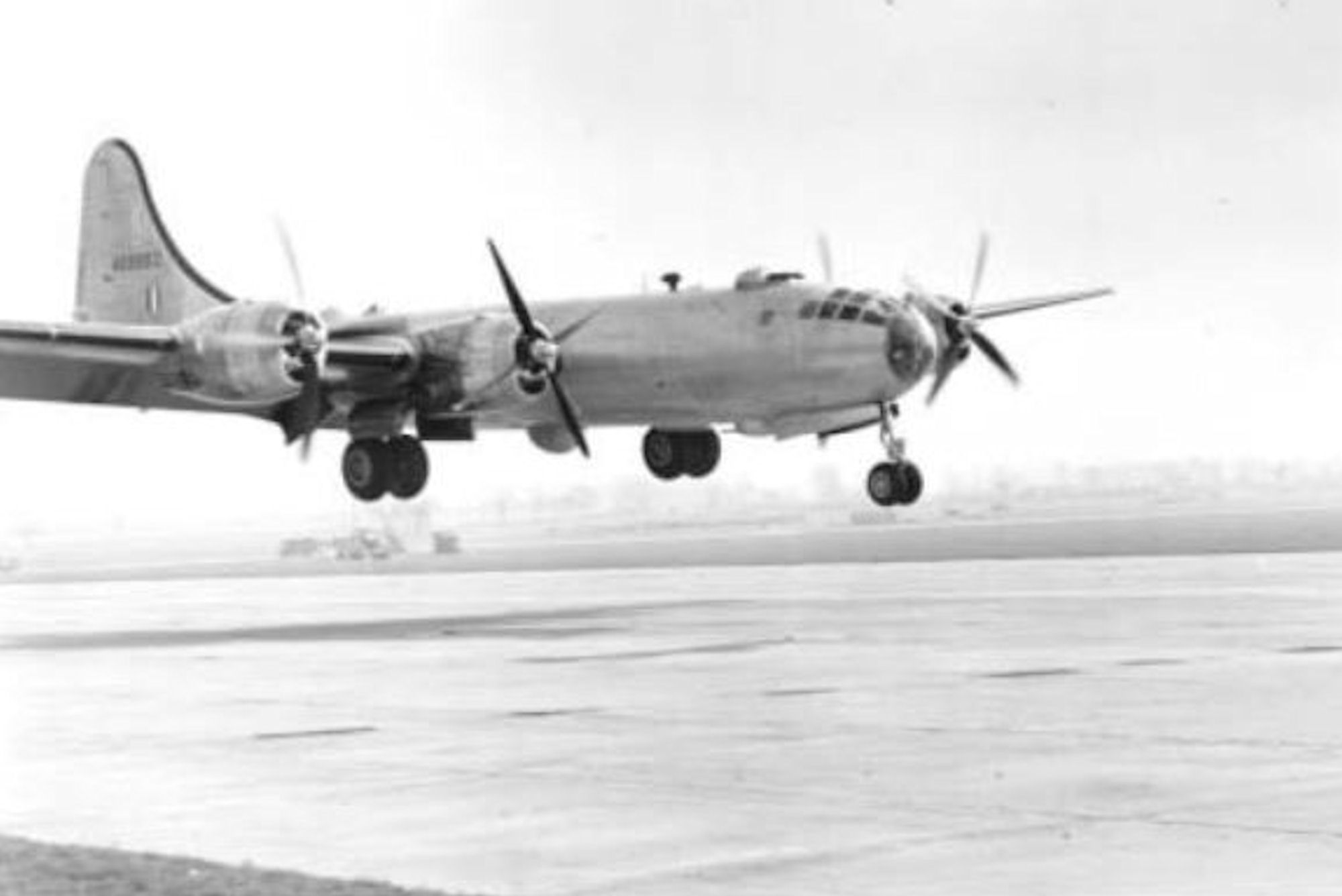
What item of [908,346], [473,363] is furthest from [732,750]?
[473,363]

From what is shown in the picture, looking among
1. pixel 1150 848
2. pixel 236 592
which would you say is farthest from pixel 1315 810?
pixel 236 592

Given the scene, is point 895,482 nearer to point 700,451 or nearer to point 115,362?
point 700,451

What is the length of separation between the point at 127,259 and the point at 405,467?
33.9ft

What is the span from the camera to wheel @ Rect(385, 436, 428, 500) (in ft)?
137

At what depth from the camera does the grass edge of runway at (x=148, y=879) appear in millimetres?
9375

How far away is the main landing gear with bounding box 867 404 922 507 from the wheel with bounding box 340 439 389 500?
9.94m

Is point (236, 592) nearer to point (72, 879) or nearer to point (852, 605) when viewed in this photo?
point (852, 605)

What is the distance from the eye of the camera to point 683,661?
22.9 m

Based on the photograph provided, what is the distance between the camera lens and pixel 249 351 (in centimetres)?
3759

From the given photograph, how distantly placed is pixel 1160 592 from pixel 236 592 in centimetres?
2915

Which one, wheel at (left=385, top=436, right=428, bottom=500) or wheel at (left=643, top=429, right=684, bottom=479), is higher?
wheel at (left=385, top=436, right=428, bottom=500)

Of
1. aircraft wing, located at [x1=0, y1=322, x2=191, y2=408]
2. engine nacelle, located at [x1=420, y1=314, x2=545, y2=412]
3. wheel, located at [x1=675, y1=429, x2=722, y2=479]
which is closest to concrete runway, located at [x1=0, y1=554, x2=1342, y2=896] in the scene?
aircraft wing, located at [x1=0, y1=322, x2=191, y2=408]

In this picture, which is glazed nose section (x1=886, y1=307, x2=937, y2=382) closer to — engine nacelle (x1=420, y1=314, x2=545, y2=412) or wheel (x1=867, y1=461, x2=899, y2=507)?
wheel (x1=867, y1=461, x2=899, y2=507)

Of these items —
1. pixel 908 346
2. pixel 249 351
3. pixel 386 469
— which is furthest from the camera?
pixel 386 469
